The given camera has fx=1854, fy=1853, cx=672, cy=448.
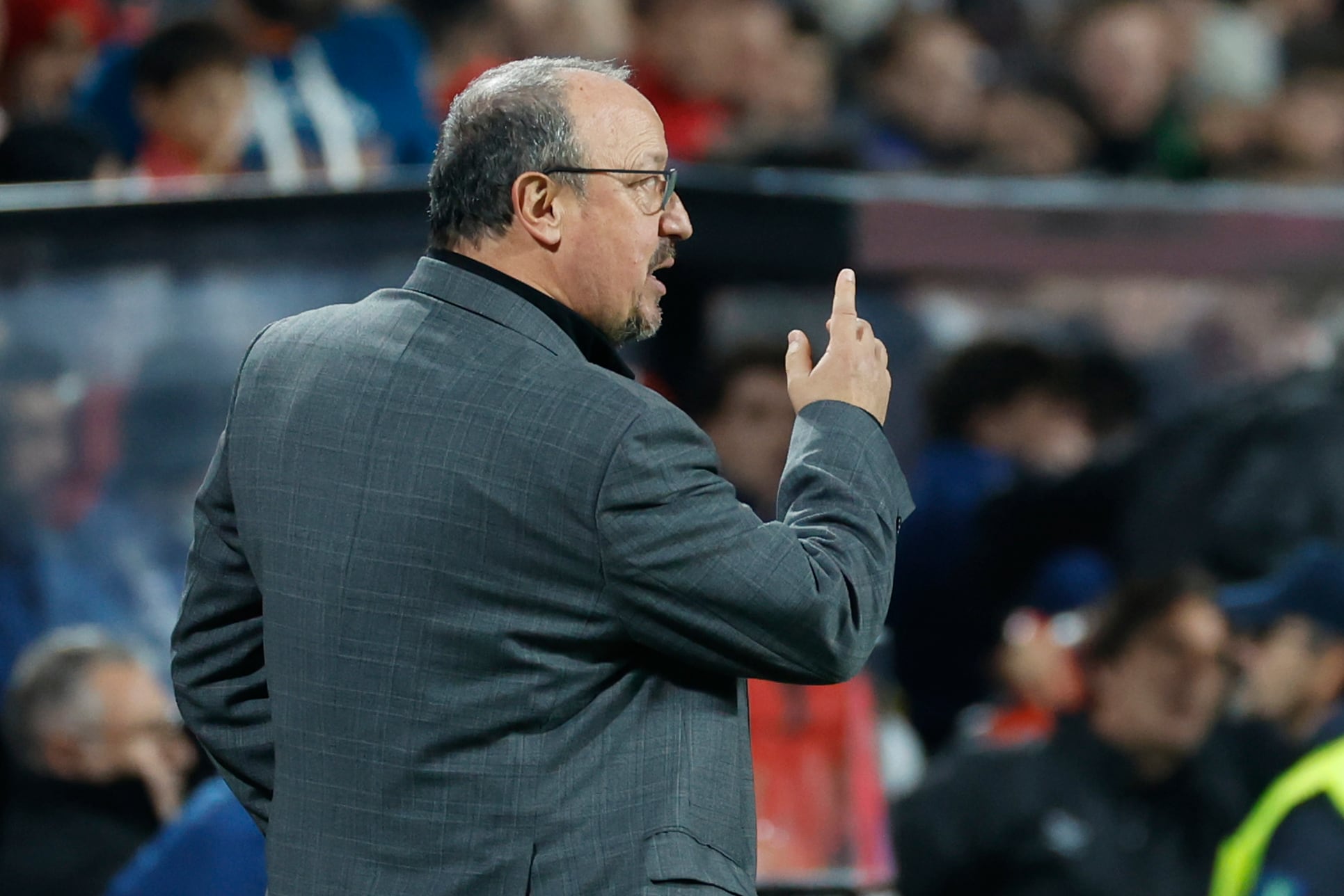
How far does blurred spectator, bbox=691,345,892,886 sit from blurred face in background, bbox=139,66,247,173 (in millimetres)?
1012

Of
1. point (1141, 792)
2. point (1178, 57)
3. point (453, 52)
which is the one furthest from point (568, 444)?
point (1178, 57)

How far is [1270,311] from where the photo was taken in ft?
13.1

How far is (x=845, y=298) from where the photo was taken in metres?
1.51

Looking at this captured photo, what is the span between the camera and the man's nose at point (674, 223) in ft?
5.01

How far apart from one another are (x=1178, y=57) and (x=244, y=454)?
4.55 meters

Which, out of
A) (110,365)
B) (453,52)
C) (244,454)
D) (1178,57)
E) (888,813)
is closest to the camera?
(244,454)

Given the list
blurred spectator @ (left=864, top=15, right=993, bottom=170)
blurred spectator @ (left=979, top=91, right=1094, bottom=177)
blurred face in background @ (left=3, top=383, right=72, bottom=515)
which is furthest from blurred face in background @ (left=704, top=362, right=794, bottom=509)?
blurred spectator @ (left=979, top=91, right=1094, bottom=177)

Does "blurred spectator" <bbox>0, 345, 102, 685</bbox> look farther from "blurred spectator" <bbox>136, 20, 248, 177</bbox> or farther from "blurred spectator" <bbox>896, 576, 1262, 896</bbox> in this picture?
"blurred spectator" <bbox>896, 576, 1262, 896</bbox>

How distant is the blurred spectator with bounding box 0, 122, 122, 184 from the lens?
3312 mm

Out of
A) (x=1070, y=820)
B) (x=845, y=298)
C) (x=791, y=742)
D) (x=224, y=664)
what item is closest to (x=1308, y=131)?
(x=1070, y=820)

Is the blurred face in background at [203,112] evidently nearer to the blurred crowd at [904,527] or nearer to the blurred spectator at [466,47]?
the blurred crowd at [904,527]

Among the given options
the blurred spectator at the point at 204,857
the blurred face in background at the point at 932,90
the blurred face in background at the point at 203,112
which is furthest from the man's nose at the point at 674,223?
the blurred face in background at the point at 932,90

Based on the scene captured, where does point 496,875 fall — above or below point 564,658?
below

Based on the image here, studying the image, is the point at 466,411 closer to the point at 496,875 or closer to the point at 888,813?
the point at 496,875
